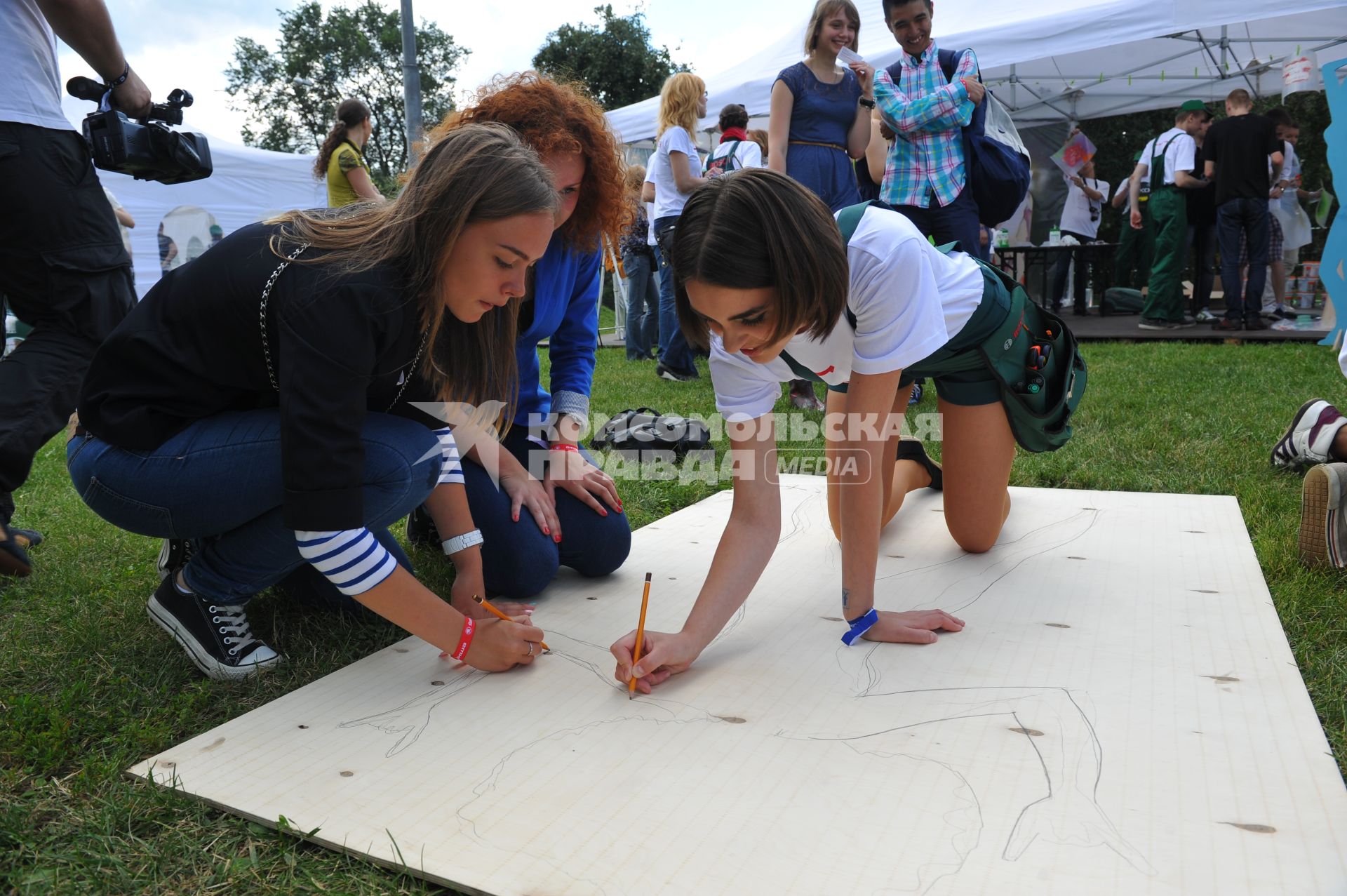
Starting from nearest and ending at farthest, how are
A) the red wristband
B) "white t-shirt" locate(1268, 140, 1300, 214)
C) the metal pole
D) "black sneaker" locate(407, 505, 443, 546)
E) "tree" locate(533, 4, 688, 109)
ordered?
the red wristband
"black sneaker" locate(407, 505, 443, 546)
"white t-shirt" locate(1268, 140, 1300, 214)
the metal pole
"tree" locate(533, 4, 688, 109)

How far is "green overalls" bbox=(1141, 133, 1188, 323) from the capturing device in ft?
19.5

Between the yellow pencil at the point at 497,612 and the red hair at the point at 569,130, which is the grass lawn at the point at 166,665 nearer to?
the yellow pencil at the point at 497,612

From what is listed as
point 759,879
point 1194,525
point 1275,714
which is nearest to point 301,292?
point 759,879

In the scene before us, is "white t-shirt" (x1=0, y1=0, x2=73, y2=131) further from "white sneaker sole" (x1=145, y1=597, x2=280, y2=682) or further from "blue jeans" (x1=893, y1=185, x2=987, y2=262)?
"blue jeans" (x1=893, y1=185, x2=987, y2=262)

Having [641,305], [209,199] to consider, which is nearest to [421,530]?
[641,305]

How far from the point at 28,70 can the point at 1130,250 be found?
354 inches

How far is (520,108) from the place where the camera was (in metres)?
1.60

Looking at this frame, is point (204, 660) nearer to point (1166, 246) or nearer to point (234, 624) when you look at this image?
point (234, 624)

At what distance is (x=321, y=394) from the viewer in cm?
114

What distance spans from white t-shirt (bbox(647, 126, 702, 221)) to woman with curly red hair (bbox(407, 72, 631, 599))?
2.67m

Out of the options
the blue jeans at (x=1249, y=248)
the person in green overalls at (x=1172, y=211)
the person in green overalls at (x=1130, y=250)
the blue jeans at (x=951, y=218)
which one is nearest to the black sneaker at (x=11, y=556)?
the blue jeans at (x=951, y=218)

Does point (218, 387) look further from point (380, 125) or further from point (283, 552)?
point (380, 125)

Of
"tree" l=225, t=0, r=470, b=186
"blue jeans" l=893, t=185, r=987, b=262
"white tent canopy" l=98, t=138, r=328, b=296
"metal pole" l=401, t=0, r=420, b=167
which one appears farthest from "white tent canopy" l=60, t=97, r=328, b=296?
"tree" l=225, t=0, r=470, b=186

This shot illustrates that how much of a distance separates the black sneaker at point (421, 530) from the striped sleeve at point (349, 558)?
0.89m
